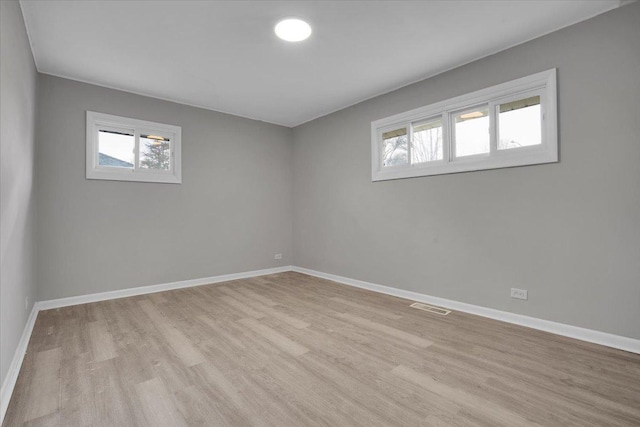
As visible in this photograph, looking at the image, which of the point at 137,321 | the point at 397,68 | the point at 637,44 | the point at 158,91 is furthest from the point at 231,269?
the point at 637,44

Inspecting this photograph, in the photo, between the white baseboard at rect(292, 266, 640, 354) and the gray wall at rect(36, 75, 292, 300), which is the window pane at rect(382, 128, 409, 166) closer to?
the white baseboard at rect(292, 266, 640, 354)

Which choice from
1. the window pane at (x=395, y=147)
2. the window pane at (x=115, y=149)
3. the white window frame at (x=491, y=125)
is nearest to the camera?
the white window frame at (x=491, y=125)

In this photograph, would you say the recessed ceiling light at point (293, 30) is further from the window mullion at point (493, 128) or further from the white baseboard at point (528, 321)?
the white baseboard at point (528, 321)

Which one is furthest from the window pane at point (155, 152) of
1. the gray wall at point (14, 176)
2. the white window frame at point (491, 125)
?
the white window frame at point (491, 125)

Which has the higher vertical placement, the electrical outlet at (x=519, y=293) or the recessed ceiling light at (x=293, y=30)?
the recessed ceiling light at (x=293, y=30)

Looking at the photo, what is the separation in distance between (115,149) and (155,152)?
0.49 metres

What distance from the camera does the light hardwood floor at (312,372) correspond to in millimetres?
1691

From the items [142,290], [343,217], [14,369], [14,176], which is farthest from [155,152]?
[14,369]

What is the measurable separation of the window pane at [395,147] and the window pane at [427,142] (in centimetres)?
12

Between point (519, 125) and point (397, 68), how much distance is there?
4.74 feet

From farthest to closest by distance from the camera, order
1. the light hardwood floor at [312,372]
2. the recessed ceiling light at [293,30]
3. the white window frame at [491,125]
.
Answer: the white window frame at [491,125], the recessed ceiling light at [293,30], the light hardwood floor at [312,372]

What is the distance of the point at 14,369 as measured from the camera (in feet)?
6.88

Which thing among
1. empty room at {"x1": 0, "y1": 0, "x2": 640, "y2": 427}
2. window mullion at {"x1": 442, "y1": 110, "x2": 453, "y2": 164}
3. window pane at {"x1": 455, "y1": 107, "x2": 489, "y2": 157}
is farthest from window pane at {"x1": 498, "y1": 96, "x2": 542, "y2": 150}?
window mullion at {"x1": 442, "y1": 110, "x2": 453, "y2": 164}

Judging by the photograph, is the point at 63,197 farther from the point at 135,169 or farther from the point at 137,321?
the point at 137,321
